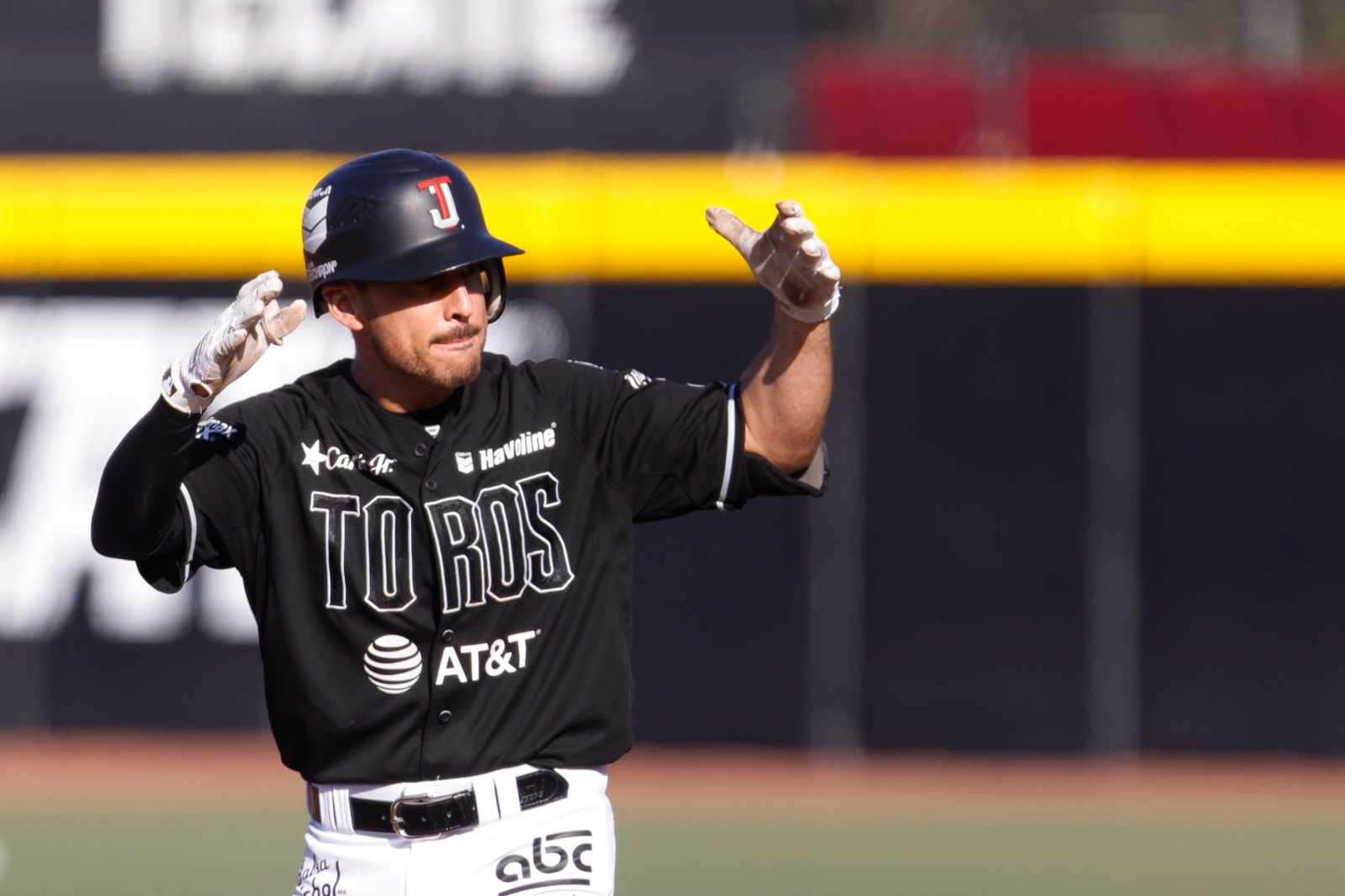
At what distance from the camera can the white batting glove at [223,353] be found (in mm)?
3139

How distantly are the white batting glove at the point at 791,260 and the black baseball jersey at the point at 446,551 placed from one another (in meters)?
0.25

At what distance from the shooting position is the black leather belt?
3232 millimetres

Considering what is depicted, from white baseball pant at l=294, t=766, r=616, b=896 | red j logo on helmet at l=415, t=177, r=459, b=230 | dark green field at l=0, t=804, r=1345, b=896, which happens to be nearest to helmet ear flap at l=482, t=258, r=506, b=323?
red j logo on helmet at l=415, t=177, r=459, b=230

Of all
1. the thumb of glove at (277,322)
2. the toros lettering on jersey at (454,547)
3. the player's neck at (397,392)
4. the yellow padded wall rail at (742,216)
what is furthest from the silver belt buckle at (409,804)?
the yellow padded wall rail at (742,216)

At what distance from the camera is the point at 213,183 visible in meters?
9.77

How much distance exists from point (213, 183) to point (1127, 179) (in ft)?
15.6

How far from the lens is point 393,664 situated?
333 cm

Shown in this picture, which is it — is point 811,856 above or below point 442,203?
below

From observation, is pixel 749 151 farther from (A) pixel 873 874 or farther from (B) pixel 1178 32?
(B) pixel 1178 32

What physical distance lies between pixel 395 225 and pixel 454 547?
60cm

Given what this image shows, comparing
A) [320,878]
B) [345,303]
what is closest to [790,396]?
[345,303]

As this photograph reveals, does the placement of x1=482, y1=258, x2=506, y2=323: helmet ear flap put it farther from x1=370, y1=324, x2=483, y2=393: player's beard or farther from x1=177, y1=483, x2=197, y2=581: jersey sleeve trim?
x1=177, y1=483, x2=197, y2=581: jersey sleeve trim

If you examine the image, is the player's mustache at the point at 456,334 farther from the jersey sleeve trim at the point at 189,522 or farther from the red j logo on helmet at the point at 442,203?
the jersey sleeve trim at the point at 189,522

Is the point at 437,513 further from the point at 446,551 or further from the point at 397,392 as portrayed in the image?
the point at 397,392
